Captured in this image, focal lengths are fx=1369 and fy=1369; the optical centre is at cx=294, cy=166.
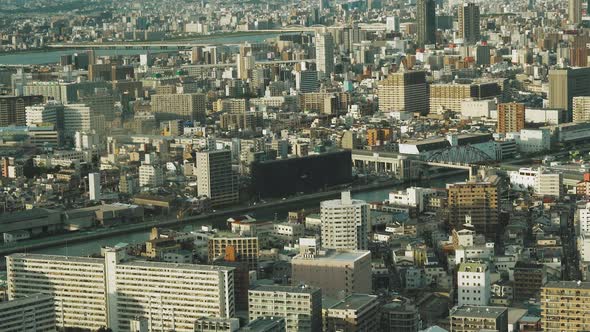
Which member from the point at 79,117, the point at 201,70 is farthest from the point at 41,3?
the point at 79,117

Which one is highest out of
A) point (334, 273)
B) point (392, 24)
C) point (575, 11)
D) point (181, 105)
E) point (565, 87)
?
point (575, 11)

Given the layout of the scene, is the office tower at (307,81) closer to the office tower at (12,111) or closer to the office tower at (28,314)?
the office tower at (12,111)

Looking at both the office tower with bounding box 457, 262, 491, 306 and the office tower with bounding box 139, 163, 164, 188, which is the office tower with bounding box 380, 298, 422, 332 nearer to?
the office tower with bounding box 457, 262, 491, 306

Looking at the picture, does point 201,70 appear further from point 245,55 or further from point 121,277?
point 121,277


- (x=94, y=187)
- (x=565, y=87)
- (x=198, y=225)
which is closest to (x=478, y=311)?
(x=198, y=225)

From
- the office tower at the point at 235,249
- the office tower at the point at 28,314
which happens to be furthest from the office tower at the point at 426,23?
the office tower at the point at 28,314

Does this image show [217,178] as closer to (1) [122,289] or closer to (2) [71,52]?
(1) [122,289]
